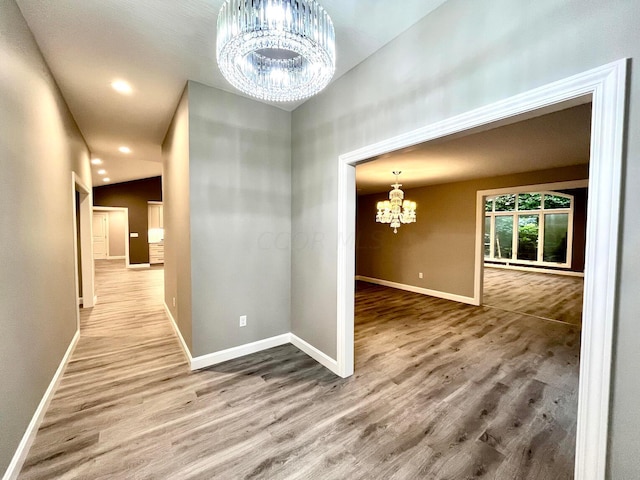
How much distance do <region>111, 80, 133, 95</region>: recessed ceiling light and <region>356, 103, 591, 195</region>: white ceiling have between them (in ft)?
8.53

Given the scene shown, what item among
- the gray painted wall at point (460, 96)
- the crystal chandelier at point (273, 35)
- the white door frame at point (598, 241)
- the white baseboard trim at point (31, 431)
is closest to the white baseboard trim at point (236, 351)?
the gray painted wall at point (460, 96)

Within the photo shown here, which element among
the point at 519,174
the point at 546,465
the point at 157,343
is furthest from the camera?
the point at 519,174

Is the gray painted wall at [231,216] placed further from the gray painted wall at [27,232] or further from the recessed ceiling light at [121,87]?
the gray painted wall at [27,232]

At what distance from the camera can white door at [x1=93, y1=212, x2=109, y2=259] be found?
10.6 m

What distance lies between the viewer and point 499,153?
3.56 m

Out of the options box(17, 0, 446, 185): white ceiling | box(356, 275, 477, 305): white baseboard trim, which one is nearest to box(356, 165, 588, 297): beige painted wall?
box(356, 275, 477, 305): white baseboard trim

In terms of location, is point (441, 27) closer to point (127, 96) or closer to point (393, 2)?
point (393, 2)

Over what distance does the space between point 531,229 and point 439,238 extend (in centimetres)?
603

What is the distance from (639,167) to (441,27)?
1.35 meters

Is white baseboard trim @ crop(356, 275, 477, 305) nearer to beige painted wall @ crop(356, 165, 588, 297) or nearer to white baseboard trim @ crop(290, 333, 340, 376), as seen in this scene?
beige painted wall @ crop(356, 165, 588, 297)

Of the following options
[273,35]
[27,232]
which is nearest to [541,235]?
[273,35]

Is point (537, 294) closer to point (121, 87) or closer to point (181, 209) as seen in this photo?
point (181, 209)

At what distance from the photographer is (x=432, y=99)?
1.73 m

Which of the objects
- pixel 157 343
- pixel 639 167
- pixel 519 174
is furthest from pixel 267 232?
pixel 519 174
